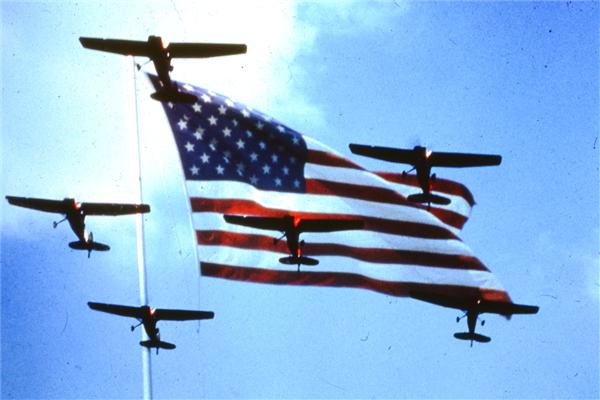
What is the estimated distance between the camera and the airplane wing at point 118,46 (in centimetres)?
2178

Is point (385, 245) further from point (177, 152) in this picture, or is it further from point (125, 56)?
point (125, 56)

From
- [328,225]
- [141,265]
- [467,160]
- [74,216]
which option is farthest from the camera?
[74,216]

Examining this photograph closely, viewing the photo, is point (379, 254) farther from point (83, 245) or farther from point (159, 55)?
point (83, 245)

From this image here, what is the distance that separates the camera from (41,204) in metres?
Answer: 26.5

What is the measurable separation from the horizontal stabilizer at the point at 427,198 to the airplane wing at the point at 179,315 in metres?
8.44

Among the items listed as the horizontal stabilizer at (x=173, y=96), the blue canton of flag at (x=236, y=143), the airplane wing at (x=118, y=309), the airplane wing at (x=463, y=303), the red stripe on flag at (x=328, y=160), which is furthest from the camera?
the airplane wing at (x=118, y=309)

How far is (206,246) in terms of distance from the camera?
19719 millimetres

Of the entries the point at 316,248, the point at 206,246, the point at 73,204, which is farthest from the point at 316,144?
the point at 73,204

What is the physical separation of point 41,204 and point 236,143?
8.39 m

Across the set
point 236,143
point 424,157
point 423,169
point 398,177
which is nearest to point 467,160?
point 424,157

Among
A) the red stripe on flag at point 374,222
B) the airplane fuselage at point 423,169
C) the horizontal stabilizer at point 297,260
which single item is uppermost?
the airplane fuselage at point 423,169

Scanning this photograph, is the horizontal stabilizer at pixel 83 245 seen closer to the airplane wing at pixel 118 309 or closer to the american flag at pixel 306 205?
the airplane wing at pixel 118 309

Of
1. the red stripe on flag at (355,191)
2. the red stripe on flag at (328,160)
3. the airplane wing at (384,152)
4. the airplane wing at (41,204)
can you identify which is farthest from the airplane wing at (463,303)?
the airplane wing at (41,204)

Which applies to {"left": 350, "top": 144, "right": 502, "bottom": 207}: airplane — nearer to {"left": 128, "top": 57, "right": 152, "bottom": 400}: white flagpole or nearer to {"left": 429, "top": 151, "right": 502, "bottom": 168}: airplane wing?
{"left": 429, "top": 151, "right": 502, "bottom": 168}: airplane wing
